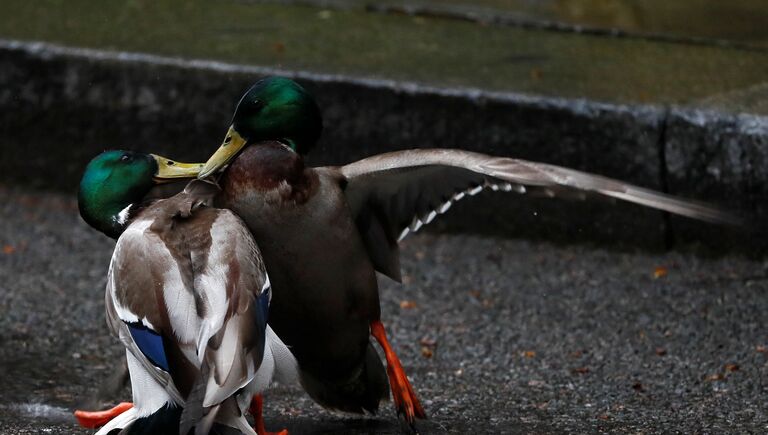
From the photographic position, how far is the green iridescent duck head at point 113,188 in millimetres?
3912

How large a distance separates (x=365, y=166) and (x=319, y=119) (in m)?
0.20

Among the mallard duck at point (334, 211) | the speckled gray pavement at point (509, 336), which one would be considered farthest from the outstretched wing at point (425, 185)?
the speckled gray pavement at point (509, 336)

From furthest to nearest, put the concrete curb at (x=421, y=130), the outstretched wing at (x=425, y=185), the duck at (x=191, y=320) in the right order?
the concrete curb at (x=421, y=130) → the outstretched wing at (x=425, y=185) → the duck at (x=191, y=320)

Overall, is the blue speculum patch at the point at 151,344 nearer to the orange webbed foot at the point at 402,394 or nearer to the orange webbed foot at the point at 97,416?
the orange webbed foot at the point at 97,416

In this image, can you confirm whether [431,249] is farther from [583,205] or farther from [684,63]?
[684,63]

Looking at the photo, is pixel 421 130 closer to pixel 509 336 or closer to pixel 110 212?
pixel 509 336

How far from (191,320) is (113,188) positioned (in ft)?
1.90

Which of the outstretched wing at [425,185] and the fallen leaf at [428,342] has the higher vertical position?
the outstretched wing at [425,185]

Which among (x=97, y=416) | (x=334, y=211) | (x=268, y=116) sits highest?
(x=268, y=116)

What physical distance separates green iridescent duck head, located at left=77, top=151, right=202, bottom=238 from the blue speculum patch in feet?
1.45

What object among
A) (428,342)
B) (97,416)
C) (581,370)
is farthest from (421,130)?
(97,416)

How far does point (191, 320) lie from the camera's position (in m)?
3.53

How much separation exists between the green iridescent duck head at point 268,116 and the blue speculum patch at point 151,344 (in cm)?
66

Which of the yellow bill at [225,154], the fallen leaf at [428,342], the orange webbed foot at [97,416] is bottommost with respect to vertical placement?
the orange webbed foot at [97,416]
